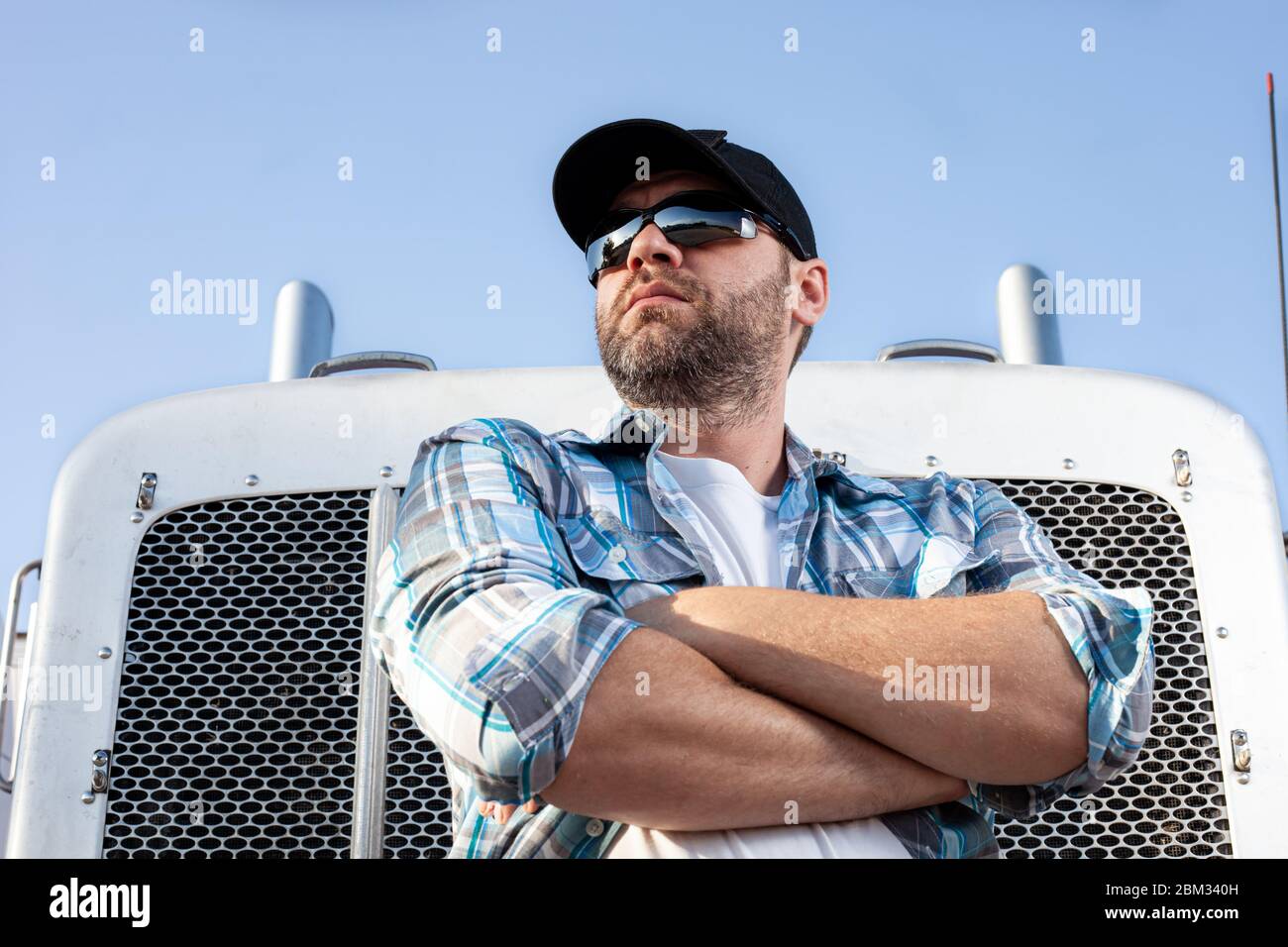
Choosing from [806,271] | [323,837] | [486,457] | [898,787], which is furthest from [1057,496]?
[323,837]

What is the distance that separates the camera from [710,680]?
6.30ft

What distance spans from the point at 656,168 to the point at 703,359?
0.43m

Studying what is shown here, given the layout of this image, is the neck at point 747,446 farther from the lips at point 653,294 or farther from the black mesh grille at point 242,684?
the black mesh grille at point 242,684

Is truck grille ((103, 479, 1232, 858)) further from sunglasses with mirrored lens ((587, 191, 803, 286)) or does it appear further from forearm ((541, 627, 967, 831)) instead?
forearm ((541, 627, 967, 831))

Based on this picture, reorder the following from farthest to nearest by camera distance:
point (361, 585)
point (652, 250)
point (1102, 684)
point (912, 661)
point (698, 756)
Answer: point (361, 585) < point (652, 250) < point (1102, 684) < point (912, 661) < point (698, 756)

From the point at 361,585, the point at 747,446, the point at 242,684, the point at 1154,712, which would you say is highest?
the point at 747,446

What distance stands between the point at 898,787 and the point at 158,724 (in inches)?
73.3

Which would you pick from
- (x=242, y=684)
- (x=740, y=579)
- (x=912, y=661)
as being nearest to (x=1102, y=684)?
(x=912, y=661)

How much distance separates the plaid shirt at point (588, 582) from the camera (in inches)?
71.1

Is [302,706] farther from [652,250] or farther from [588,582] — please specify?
[652,250]

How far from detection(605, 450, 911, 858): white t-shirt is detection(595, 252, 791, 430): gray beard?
122mm

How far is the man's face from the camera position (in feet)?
8.43

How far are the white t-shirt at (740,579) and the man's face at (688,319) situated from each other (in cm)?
15
